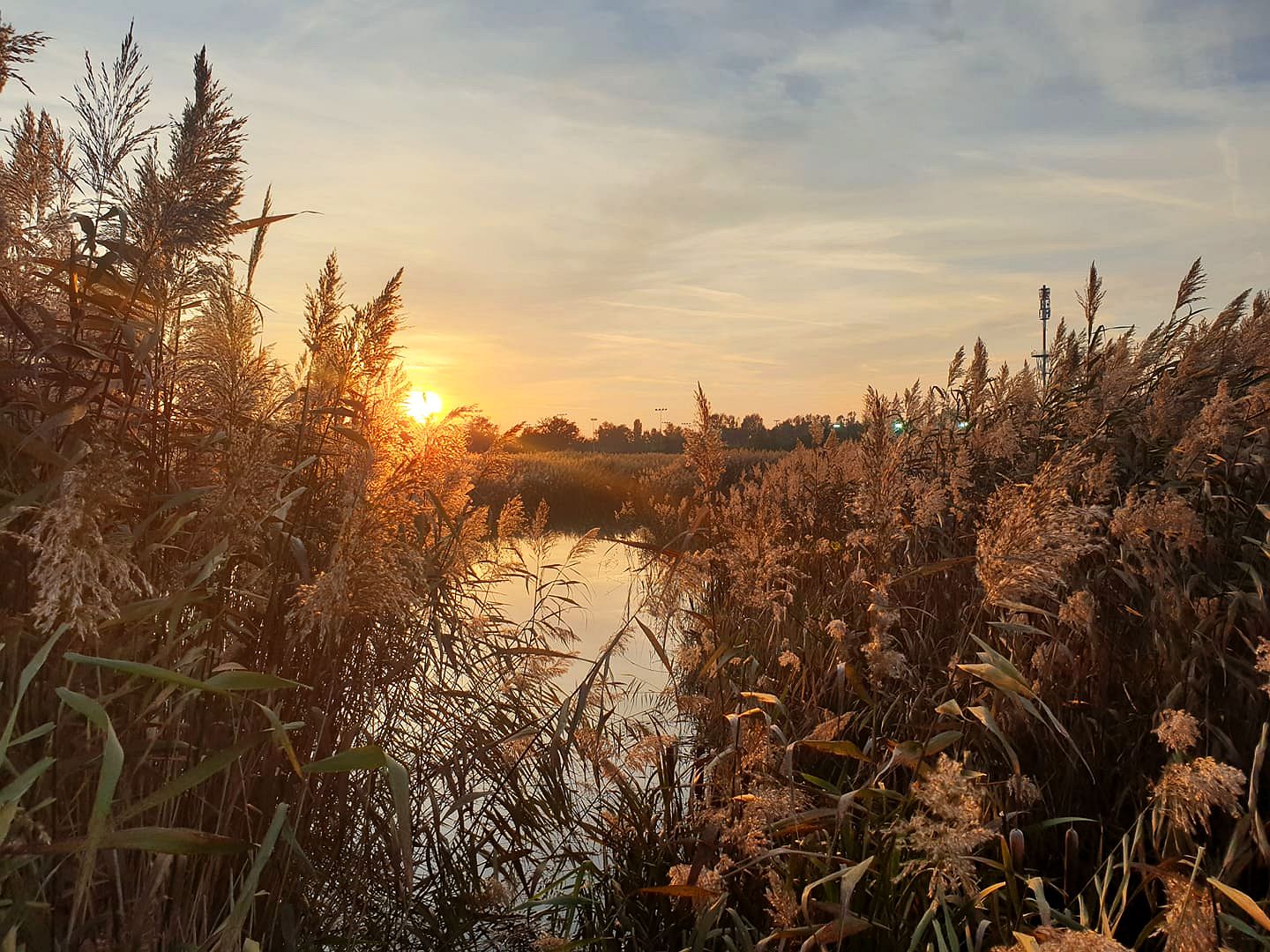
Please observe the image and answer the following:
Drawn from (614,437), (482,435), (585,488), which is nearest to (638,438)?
(614,437)

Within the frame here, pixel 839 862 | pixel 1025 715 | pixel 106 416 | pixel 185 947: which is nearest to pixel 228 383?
pixel 106 416

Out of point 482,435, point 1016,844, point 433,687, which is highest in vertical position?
point 482,435

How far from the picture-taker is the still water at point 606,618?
210 inches

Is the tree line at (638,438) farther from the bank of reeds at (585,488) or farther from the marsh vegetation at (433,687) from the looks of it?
the marsh vegetation at (433,687)

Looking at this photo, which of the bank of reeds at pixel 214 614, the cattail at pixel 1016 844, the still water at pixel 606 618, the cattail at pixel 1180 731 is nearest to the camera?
the bank of reeds at pixel 214 614

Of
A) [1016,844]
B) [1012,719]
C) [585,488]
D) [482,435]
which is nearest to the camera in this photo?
[1016,844]

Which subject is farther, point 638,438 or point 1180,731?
point 638,438

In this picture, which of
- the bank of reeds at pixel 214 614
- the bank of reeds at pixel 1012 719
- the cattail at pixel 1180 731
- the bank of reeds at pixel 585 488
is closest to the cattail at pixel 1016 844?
the bank of reeds at pixel 1012 719

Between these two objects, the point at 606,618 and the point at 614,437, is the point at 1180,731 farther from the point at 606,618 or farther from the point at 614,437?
the point at 614,437

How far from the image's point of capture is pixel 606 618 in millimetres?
8297

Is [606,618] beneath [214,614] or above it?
beneath

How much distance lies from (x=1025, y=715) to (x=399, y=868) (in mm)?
1756

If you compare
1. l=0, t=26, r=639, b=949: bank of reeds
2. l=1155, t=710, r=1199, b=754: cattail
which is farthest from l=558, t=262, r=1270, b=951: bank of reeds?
l=0, t=26, r=639, b=949: bank of reeds

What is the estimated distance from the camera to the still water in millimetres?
5324
